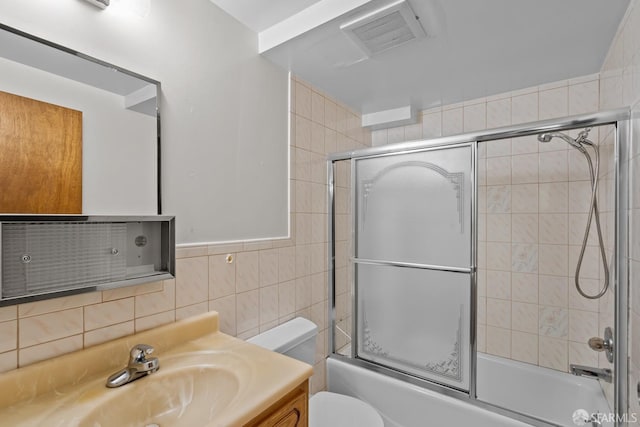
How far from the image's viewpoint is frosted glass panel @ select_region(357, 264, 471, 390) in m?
1.54

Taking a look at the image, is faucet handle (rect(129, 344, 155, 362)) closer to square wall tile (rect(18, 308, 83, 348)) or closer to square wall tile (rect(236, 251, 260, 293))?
square wall tile (rect(18, 308, 83, 348))

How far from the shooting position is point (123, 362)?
1030 millimetres

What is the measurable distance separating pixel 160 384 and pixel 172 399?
6 centimetres

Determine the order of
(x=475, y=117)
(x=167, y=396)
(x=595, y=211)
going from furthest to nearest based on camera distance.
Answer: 1. (x=475, y=117)
2. (x=595, y=211)
3. (x=167, y=396)

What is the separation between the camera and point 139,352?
966 millimetres

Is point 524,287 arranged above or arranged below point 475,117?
below

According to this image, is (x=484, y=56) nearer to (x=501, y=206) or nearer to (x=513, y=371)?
(x=501, y=206)

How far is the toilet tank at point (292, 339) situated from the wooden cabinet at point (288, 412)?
440 mm

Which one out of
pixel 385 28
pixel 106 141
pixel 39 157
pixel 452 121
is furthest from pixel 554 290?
pixel 39 157

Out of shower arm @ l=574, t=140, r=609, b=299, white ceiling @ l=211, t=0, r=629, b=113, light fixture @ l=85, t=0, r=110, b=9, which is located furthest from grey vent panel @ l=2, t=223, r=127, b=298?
shower arm @ l=574, t=140, r=609, b=299

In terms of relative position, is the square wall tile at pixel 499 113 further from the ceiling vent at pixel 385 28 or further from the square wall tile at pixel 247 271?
the square wall tile at pixel 247 271

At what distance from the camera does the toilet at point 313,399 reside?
1.49 metres

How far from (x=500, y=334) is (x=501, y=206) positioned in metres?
0.90

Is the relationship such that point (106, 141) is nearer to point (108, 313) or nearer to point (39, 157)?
point (39, 157)
